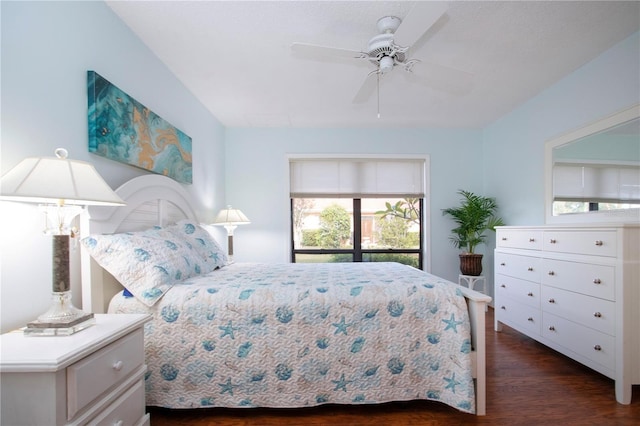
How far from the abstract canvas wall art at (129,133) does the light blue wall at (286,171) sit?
1.36 metres

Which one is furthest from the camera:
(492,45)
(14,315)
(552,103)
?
(552,103)

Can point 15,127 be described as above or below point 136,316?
above

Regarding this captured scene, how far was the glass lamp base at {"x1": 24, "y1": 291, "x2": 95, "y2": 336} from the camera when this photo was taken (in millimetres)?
1104

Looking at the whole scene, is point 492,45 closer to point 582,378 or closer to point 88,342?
point 582,378

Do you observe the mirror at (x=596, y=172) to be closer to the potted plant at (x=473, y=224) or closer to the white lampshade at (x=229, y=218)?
the potted plant at (x=473, y=224)

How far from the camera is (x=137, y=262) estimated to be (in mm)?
1600

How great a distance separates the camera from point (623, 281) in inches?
68.6

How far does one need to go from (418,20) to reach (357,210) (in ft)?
9.30

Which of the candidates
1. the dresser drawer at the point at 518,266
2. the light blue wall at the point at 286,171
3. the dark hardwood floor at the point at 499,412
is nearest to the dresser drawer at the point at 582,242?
the dresser drawer at the point at 518,266

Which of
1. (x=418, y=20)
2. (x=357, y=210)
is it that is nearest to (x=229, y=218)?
(x=357, y=210)

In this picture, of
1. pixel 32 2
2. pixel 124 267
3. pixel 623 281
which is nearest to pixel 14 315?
pixel 124 267

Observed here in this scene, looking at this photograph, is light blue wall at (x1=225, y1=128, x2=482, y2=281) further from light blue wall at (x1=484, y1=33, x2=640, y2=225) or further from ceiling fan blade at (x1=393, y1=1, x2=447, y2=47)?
ceiling fan blade at (x1=393, y1=1, x2=447, y2=47)

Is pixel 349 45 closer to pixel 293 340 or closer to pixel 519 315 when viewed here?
pixel 293 340

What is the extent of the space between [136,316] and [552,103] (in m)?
3.79
